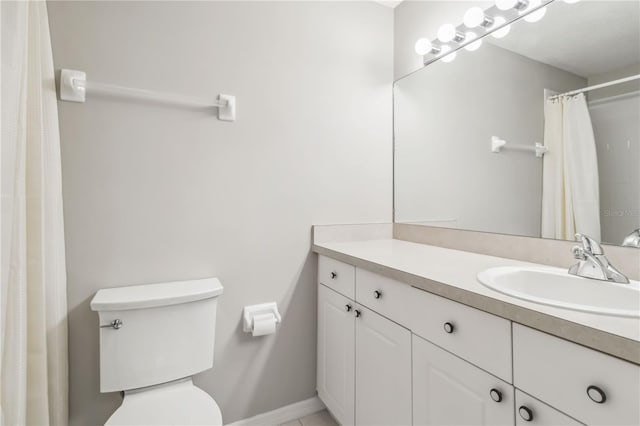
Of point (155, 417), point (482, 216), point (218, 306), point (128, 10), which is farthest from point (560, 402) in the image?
point (128, 10)

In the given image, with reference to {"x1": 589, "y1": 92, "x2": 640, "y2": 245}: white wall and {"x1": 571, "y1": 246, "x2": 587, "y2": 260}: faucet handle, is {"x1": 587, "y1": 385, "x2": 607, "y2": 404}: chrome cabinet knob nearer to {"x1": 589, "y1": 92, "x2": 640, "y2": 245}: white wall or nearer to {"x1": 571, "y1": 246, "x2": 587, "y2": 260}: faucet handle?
{"x1": 571, "y1": 246, "x2": 587, "y2": 260}: faucet handle

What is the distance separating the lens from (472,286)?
864mm

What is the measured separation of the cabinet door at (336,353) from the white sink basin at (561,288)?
617mm

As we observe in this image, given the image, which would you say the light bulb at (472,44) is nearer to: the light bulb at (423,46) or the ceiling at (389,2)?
the light bulb at (423,46)

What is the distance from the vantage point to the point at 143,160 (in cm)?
131

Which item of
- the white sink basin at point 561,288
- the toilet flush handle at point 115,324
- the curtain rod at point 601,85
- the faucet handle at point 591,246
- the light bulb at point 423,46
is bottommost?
the toilet flush handle at point 115,324

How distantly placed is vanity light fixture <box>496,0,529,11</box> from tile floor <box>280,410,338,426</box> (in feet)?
6.94

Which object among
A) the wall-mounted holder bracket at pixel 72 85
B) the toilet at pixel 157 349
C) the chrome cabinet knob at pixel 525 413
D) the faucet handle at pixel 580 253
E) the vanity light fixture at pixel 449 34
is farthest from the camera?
the vanity light fixture at pixel 449 34

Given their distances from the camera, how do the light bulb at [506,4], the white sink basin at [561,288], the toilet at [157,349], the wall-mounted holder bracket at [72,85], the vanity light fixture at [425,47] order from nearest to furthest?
the white sink basin at [561,288] < the toilet at [157,349] < the wall-mounted holder bracket at [72,85] < the light bulb at [506,4] < the vanity light fixture at [425,47]

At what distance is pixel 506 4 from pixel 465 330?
1.34 meters

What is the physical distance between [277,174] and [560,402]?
1.32 meters

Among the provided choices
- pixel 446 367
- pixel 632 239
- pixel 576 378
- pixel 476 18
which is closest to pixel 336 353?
pixel 446 367

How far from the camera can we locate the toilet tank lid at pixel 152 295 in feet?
3.65

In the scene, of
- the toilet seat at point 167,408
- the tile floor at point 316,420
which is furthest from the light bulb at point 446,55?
the tile floor at point 316,420
